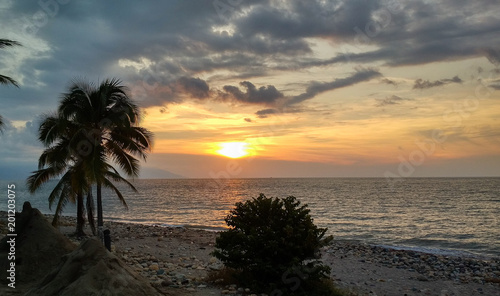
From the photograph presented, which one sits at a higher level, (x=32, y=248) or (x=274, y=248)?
(x=32, y=248)

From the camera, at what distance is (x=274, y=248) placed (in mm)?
11711

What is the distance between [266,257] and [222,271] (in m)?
2.35

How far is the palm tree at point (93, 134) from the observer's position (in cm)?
1847

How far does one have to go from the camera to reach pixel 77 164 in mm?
19594

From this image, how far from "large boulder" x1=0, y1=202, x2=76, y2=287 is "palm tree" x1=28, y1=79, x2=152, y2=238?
6.08m

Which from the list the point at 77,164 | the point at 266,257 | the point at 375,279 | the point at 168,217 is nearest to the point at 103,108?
the point at 77,164

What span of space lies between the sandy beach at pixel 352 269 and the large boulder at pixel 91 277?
1730 mm

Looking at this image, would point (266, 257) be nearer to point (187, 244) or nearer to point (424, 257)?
point (187, 244)

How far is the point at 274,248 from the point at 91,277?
5.54 meters

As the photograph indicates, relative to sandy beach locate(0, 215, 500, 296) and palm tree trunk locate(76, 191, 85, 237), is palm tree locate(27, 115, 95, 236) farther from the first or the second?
sandy beach locate(0, 215, 500, 296)

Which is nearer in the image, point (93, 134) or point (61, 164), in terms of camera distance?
point (93, 134)

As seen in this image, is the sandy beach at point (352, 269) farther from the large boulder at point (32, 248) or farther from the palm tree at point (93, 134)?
the palm tree at point (93, 134)

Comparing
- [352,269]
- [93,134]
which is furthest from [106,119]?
[352,269]

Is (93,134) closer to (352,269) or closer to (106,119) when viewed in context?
(106,119)
